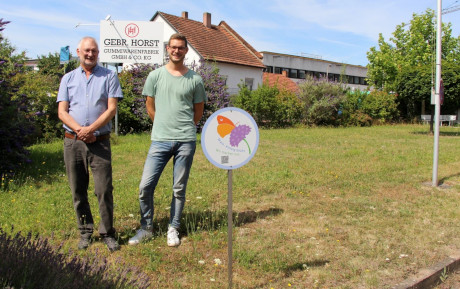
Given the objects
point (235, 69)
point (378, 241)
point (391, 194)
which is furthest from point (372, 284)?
point (235, 69)

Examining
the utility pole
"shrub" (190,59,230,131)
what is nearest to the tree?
"shrub" (190,59,230,131)

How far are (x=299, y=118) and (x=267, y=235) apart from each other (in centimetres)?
1867

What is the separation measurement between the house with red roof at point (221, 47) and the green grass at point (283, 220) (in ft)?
73.5

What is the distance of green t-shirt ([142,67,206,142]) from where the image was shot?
4.36 metres

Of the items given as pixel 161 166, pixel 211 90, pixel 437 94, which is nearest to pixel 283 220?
pixel 161 166

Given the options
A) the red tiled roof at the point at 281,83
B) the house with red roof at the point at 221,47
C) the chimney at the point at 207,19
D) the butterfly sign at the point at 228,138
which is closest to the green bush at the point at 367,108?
the red tiled roof at the point at 281,83

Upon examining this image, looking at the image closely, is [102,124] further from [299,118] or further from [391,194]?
[299,118]

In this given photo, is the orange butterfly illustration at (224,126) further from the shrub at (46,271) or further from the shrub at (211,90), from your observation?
the shrub at (211,90)

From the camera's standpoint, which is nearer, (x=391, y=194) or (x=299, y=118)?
(x=391, y=194)

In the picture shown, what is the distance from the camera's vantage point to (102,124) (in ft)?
13.5

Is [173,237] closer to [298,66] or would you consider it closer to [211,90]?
[211,90]

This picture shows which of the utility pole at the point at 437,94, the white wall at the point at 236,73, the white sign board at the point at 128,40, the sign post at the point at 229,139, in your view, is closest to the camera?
the sign post at the point at 229,139

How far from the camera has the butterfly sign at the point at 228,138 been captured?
362 centimetres

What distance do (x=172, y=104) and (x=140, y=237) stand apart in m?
1.46
